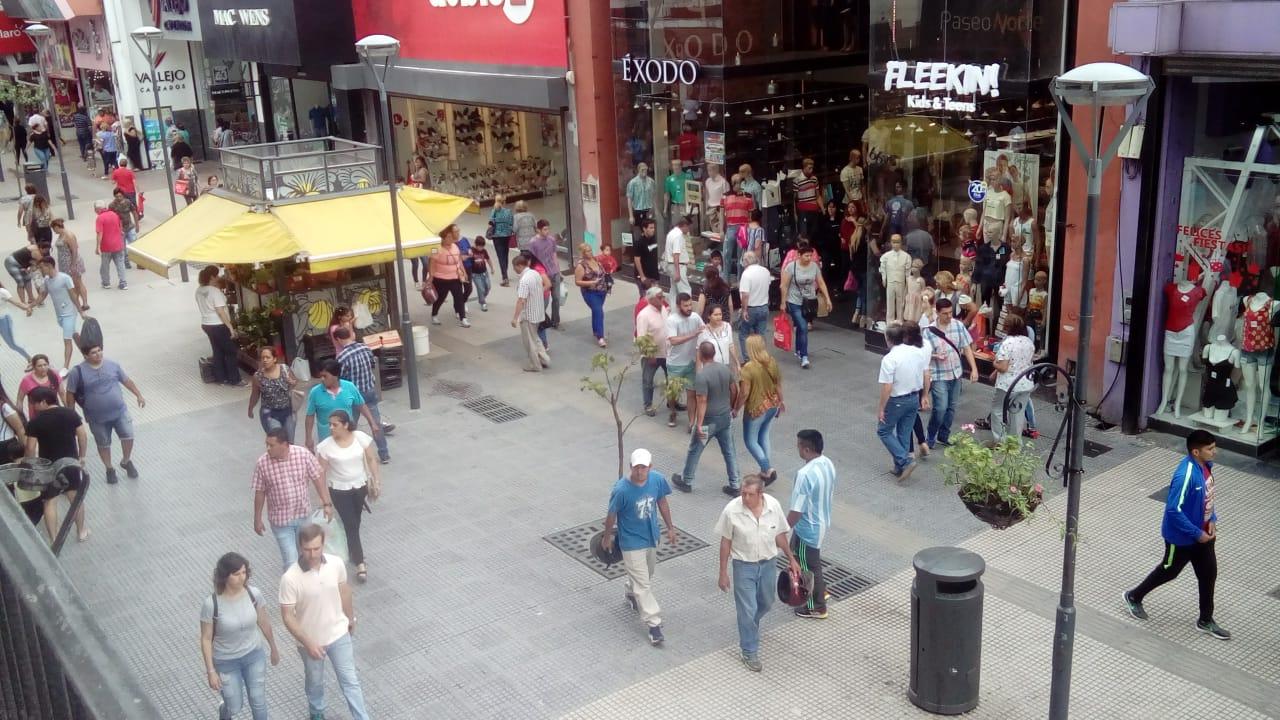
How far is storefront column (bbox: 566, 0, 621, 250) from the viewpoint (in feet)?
69.1

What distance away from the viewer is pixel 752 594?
8719 millimetres

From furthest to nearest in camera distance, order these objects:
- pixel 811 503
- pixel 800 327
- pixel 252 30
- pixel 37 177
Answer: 1. pixel 37 177
2. pixel 252 30
3. pixel 800 327
4. pixel 811 503

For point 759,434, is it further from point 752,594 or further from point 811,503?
point 752,594

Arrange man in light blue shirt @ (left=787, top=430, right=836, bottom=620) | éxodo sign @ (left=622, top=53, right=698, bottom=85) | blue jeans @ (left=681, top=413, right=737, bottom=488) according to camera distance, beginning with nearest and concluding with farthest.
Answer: man in light blue shirt @ (left=787, top=430, right=836, bottom=620)
blue jeans @ (left=681, top=413, right=737, bottom=488)
éxodo sign @ (left=622, top=53, right=698, bottom=85)

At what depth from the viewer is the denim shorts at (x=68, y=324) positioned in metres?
17.0

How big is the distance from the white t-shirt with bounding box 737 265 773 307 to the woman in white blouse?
260 inches

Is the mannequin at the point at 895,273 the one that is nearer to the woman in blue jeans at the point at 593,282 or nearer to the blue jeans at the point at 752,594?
the woman in blue jeans at the point at 593,282

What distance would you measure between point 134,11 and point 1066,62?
3119cm

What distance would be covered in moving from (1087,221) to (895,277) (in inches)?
357

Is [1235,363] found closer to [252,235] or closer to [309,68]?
[252,235]

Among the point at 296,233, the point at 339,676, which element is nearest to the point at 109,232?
the point at 296,233

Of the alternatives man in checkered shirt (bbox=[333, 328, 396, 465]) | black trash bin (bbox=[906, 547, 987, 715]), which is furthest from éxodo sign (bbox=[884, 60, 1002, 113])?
black trash bin (bbox=[906, 547, 987, 715])

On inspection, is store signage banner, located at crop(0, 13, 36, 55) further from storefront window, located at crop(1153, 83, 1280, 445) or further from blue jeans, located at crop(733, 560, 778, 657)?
blue jeans, located at crop(733, 560, 778, 657)

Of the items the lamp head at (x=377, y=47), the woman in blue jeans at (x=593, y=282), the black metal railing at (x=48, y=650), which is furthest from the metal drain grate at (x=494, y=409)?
the black metal railing at (x=48, y=650)
